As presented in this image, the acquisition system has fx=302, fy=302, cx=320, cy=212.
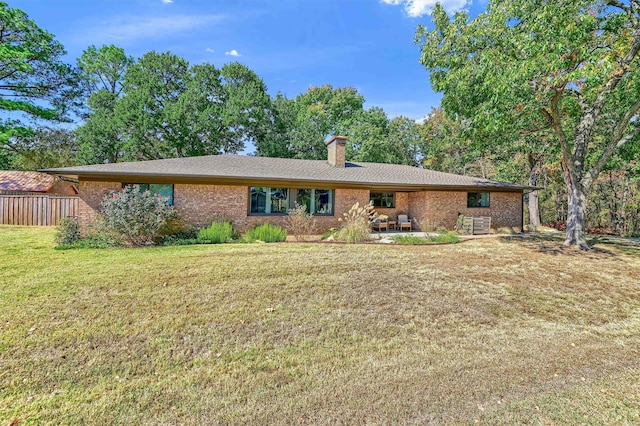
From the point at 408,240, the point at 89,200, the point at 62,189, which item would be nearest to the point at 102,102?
the point at 62,189

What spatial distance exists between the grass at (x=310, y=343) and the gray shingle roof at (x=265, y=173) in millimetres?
4306

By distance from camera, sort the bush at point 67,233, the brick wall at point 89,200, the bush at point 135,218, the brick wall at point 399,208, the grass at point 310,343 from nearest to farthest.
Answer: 1. the grass at point 310,343
2. the bush at point 135,218
3. the bush at point 67,233
4. the brick wall at point 89,200
5. the brick wall at point 399,208

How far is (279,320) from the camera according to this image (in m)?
4.31

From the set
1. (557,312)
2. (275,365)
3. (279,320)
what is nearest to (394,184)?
(557,312)

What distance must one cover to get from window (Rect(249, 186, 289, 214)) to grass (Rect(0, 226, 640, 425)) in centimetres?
552

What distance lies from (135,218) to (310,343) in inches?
290

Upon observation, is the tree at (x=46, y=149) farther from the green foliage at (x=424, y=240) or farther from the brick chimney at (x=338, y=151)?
the green foliage at (x=424, y=240)

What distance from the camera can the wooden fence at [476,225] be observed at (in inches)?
530

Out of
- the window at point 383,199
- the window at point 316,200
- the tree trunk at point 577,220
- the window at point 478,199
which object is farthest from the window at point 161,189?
the tree trunk at point 577,220

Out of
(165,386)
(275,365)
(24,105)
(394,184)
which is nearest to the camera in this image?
(165,386)

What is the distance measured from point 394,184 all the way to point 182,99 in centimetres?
1812

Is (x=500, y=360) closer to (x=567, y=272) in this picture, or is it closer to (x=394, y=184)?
(x=567, y=272)

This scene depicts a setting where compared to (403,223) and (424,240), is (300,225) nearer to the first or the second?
(424,240)

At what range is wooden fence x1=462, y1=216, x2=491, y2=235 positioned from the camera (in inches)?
530
